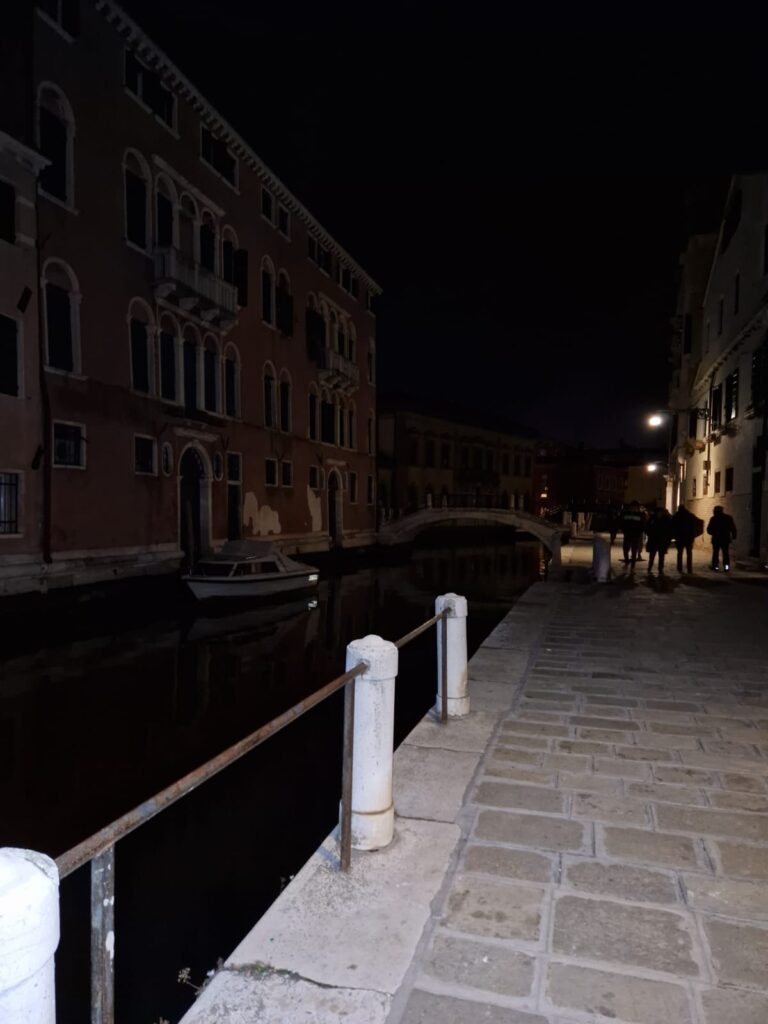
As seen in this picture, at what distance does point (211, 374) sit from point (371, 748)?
19999 millimetres

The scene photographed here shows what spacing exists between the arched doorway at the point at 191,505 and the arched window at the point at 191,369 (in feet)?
5.13

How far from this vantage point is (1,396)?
13.4m

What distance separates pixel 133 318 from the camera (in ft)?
57.5

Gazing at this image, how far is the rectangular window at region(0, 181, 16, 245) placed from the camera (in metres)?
13.5

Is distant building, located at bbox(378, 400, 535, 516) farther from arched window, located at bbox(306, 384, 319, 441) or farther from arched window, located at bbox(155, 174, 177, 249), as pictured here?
arched window, located at bbox(155, 174, 177, 249)

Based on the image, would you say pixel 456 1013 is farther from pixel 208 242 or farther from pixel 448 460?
pixel 448 460

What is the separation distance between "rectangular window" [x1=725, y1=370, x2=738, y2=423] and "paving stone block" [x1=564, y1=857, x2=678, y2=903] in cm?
1750

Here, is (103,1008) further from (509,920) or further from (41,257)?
(41,257)

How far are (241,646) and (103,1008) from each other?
13090mm

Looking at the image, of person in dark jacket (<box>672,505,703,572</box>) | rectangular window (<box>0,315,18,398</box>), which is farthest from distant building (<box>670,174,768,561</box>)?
rectangular window (<box>0,315,18,398</box>)

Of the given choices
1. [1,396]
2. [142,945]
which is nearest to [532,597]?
[142,945]

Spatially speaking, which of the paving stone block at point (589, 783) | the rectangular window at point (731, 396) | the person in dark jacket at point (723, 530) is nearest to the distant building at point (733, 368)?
the rectangular window at point (731, 396)

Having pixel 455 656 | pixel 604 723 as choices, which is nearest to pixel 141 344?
pixel 455 656

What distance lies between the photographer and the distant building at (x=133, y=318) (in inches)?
550
